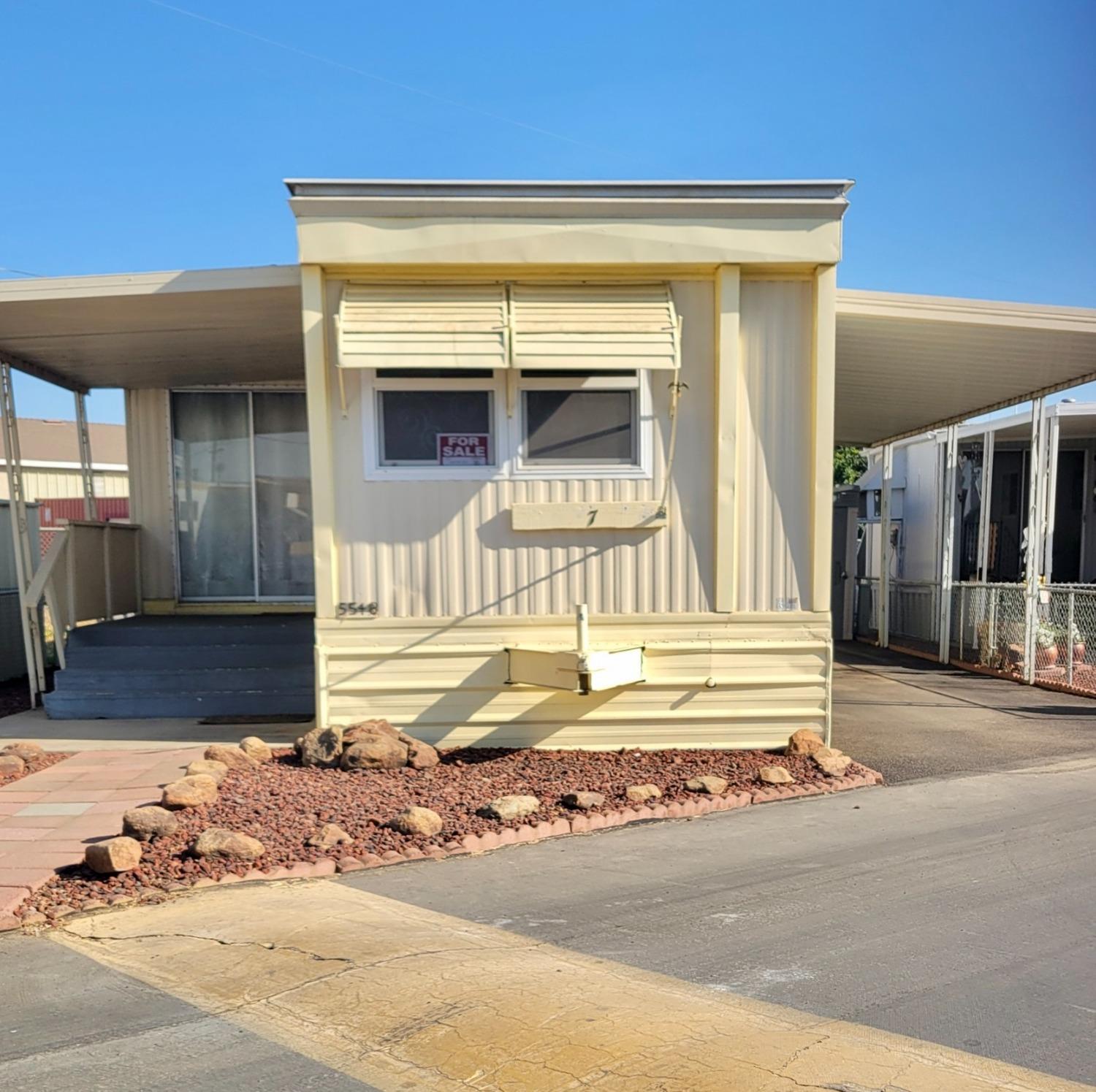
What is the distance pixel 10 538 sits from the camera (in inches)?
447

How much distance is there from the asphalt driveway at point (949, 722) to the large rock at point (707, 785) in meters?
1.43

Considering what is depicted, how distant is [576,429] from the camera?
6.94 metres

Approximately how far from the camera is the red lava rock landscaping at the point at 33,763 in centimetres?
634

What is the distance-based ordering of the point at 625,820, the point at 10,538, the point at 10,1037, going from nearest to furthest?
the point at 10,1037
the point at 625,820
the point at 10,538

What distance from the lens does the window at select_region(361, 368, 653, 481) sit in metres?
6.86

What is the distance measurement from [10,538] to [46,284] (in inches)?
223

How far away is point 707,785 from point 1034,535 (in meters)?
6.85

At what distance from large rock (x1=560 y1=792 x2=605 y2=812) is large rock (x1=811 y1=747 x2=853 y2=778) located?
181cm

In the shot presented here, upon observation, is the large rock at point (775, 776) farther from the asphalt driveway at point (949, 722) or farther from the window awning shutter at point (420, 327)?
the window awning shutter at point (420, 327)

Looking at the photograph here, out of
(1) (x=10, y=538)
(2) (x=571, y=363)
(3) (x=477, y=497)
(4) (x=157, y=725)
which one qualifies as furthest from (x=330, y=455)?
(1) (x=10, y=538)

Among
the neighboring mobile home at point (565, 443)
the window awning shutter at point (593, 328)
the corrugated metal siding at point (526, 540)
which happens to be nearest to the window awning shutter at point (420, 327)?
the neighboring mobile home at point (565, 443)

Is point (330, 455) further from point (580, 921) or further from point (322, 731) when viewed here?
point (580, 921)

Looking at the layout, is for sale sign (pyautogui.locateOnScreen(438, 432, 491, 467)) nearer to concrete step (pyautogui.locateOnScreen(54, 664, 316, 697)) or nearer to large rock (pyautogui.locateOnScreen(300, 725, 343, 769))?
large rock (pyautogui.locateOnScreen(300, 725, 343, 769))

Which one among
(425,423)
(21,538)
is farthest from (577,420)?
(21,538)
